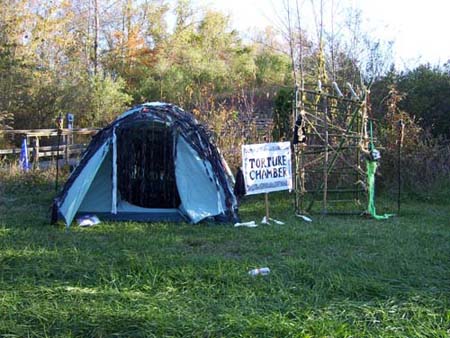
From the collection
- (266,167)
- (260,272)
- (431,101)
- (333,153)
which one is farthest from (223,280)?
(431,101)

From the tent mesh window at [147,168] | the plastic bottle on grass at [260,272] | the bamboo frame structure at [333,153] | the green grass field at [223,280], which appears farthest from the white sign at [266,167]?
the plastic bottle on grass at [260,272]

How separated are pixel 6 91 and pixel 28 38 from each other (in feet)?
12.0

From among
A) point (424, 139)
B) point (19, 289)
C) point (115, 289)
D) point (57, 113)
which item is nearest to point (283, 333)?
point (115, 289)

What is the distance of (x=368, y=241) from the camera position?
638 cm

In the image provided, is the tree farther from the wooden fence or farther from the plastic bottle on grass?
the plastic bottle on grass

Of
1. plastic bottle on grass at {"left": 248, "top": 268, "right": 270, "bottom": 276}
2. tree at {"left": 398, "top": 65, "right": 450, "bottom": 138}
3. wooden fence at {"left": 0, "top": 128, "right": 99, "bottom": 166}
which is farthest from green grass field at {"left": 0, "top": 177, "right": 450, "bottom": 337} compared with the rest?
wooden fence at {"left": 0, "top": 128, "right": 99, "bottom": 166}

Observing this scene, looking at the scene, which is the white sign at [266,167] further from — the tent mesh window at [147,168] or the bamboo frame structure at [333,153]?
the tent mesh window at [147,168]

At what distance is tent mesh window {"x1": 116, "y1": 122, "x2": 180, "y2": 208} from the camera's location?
28.1 ft

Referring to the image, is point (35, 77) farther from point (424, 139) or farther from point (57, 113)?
point (424, 139)

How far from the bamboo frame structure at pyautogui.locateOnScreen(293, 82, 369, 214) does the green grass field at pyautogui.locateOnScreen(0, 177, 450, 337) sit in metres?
1.27

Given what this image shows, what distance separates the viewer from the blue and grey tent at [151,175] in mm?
7816

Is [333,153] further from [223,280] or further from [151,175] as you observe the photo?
[223,280]

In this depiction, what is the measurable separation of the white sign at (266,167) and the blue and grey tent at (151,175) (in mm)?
495

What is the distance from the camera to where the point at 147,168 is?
347 inches
